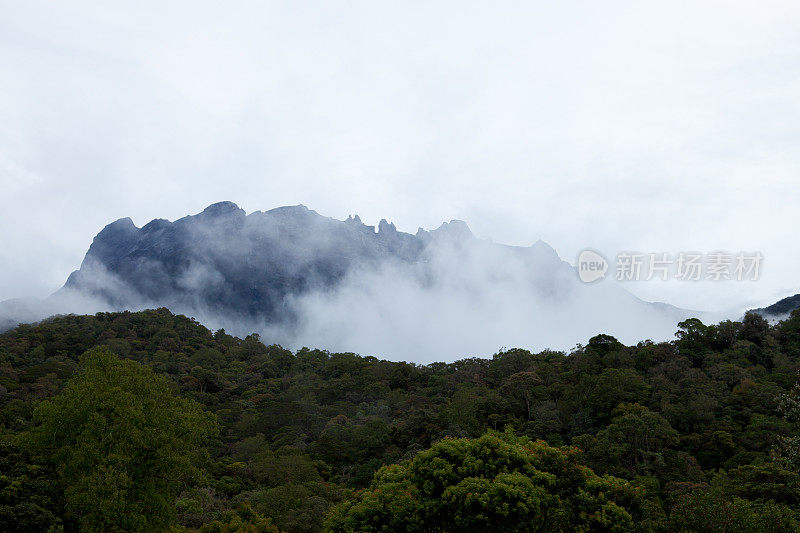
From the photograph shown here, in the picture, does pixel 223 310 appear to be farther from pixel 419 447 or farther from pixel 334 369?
pixel 419 447

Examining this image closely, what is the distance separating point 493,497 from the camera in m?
13.9

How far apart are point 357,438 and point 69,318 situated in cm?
6265

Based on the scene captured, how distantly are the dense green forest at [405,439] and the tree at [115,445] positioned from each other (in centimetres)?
7

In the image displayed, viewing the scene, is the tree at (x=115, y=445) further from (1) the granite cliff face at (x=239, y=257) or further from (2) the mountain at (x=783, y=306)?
(1) the granite cliff face at (x=239, y=257)

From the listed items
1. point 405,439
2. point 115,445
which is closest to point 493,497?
point 115,445

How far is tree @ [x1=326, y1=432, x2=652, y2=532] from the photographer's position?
1417 cm

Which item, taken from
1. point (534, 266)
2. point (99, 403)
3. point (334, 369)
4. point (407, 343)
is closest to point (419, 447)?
point (99, 403)

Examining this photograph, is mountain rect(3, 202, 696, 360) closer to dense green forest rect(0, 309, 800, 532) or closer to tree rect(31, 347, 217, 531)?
dense green forest rect(0, 309, 800, 532)

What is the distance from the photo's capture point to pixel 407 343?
159 meters

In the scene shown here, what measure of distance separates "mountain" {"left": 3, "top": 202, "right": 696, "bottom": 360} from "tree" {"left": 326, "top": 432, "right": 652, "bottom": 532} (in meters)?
127

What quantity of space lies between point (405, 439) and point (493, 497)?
87.4ft

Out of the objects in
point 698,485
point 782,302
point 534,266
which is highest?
point 534,266

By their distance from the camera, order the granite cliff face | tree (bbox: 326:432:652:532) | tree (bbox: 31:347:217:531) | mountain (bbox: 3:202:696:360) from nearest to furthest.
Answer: tree (bbox: 326:432:652:532) → tree (bbox: 31:347:217:531) → mountain (bbox: 3:202:696:360) → the granite cliff face

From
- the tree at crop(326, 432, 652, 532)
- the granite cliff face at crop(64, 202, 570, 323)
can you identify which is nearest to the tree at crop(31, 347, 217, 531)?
the tree at crop(326, 432, 652, 532)
